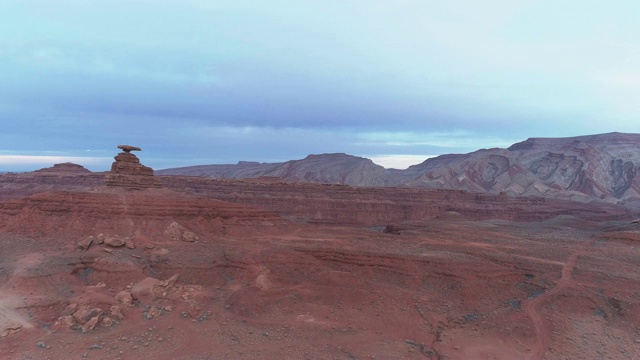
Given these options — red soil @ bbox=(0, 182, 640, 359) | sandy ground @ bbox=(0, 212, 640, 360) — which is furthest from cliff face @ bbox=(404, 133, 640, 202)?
sandy ground @ bbox=(0, 212, 640, 360)

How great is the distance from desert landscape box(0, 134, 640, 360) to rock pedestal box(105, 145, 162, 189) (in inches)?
3.4

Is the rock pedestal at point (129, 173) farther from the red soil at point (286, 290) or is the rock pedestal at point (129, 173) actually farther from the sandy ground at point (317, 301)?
the sandy ground at point (317, 301)

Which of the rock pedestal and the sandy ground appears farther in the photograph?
the rock pedestal

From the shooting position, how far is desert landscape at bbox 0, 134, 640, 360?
50.2 ft

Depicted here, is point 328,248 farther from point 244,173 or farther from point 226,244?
point 244,173

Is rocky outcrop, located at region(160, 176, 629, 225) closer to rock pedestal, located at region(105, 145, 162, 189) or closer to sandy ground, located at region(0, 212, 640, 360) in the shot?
rock pedestal, located at region(105, 145, 162, 189)

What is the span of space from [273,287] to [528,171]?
12128 cm

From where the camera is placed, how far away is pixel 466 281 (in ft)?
66.6

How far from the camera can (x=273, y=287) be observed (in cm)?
1986

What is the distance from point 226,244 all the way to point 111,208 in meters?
8.32

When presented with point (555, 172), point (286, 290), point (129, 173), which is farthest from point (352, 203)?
point (555, 172)

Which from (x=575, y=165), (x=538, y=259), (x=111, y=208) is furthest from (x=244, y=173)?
(x=538, y=259)

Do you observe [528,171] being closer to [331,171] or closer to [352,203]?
[331,171]

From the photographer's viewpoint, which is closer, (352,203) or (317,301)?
(317,301)
